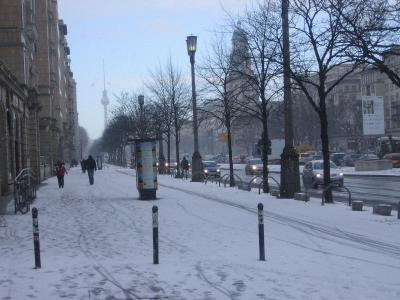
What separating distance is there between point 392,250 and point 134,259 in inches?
182

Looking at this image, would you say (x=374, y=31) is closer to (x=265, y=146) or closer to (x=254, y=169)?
(x=265, y=146)

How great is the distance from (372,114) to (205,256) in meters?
38.1

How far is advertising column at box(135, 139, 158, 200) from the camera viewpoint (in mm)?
23312

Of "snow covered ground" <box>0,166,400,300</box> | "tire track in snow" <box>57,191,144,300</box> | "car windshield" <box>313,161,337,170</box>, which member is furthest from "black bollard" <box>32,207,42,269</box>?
"car windshield" <box>313,161,337,170</box>

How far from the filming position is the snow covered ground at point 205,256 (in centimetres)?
812

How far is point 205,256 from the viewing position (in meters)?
10.6

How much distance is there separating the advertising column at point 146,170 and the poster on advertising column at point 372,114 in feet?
85.7

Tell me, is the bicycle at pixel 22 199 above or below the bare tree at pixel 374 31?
below

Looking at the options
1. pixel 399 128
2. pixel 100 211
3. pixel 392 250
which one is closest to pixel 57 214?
pixel 100 211

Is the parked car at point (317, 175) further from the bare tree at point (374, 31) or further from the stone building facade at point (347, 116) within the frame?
the stone building facade at point (347, 116)

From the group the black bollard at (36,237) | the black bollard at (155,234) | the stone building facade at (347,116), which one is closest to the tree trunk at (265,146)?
the black bollard at (155,234)

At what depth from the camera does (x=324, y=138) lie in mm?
20750

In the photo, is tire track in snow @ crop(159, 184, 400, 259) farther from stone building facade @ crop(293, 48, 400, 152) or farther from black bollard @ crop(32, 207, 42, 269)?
stone building facade @ crop(293, 48, 400, 152)

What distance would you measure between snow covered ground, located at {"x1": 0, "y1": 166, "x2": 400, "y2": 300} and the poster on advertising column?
93.7 ft
